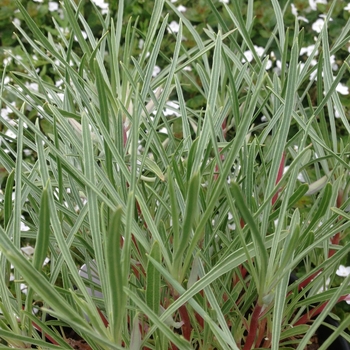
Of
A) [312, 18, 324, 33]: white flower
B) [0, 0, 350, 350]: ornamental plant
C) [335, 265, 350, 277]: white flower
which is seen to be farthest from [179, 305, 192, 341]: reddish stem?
[312, 18, 324, 33]: white flower

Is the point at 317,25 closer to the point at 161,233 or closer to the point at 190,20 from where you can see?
the point at 190,20

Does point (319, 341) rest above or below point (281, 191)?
below

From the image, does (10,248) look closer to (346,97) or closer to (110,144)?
(110,144)

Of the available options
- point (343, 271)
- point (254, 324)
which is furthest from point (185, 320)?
point (343, 271)

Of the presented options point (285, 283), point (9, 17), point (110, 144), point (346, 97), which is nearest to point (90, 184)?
point (110, 144)

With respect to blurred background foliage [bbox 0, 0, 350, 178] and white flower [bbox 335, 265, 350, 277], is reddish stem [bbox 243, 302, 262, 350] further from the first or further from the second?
blurred background foliage [bbox 0, 0, 350, 178]

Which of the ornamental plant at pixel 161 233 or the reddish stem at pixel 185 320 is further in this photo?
the reddish stem at pixel 185 320

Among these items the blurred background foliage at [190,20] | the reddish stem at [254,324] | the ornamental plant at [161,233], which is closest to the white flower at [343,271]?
the ornamental plant at [161,233]

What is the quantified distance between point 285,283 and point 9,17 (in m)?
1.07

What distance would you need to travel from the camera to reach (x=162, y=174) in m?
0.43

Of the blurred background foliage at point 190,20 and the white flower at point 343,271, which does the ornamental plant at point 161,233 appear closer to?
the white flower at point 343,271

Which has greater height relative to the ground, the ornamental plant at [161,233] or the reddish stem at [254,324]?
the ornamental plant at [161,233]

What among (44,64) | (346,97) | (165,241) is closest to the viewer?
(165,241)

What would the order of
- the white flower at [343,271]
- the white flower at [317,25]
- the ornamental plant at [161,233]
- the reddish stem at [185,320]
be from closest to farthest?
the ornamental plant at [161,233] < the reddish stem at [185,320] < the white flower at [343,271] < the white flower at [317,25]
